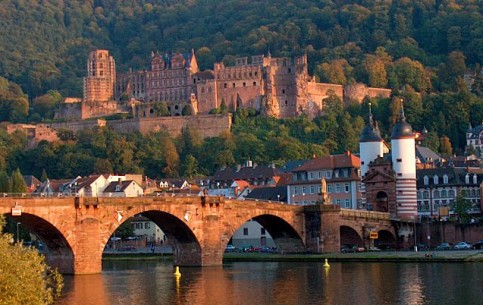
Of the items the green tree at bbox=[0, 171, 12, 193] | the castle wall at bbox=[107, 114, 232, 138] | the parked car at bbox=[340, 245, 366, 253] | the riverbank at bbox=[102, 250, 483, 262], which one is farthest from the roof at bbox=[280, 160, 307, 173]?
the riverbank at bbox=[102, 250, 483, 262]

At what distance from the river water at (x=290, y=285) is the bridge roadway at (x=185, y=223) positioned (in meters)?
2.06

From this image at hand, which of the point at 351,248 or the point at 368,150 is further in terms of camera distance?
the point at 368,150

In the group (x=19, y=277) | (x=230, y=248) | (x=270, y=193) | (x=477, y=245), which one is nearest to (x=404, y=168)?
(x=477, y=245)

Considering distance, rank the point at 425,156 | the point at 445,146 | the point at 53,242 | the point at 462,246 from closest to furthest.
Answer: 1. the point at 53,242
2. the point at 462,246
3. the point at 425,156
4. the point at 445,146

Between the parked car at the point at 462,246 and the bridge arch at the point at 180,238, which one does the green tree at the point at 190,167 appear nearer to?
the parked car at the point at 462,246

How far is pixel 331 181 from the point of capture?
104688 mm

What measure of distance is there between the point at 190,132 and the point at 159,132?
5.04m

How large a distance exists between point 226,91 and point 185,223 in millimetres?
99523

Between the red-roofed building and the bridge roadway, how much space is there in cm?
1077

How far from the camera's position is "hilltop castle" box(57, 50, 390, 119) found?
172500mm

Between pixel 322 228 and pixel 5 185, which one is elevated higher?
pixel 5 185

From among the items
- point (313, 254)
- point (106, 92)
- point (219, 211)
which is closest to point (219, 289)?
point (219, 211)

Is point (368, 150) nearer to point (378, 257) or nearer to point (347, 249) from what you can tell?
point (347, 249)

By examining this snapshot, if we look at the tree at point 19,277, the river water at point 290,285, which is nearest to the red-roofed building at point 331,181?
the river water at point 290,285
